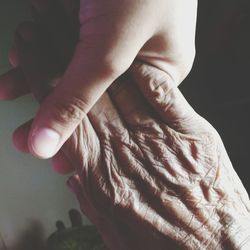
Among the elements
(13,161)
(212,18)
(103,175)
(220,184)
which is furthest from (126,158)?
(212,18)

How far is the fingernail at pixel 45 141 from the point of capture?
55cm

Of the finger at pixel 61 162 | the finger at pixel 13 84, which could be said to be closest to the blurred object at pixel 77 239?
the finger at pixel 61 162

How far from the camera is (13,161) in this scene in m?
1.17

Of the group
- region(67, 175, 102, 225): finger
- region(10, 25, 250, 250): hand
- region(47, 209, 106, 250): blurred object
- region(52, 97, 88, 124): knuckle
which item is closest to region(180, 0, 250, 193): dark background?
region(47, 209, 106, 250): blurred object

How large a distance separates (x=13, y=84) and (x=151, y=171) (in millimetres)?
340

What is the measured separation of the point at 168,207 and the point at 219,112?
34.0 inches

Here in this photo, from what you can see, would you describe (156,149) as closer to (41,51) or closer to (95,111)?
(95,111)

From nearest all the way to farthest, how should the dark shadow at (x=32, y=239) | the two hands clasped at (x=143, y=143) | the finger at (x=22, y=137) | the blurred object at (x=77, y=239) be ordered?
1. the two hands clasped at (x=143, y=143)
2. the finger at (x=22, y=137)
3. the blurred object at (x=77, y=239)
4. the dark shadow at (x=32, y=239)

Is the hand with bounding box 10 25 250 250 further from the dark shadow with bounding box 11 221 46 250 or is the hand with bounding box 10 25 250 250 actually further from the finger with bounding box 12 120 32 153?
the dark shadow with bounding box 11 221 46 250

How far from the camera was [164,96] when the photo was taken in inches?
26.1

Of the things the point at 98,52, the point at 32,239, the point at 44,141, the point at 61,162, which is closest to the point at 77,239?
the point at 32,239

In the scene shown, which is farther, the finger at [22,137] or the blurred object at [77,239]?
the blurred object at [77,239]

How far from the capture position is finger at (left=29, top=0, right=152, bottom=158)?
506 mm

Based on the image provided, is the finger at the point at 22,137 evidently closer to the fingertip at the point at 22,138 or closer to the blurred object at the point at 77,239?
the fingertip at the point at 22,138
